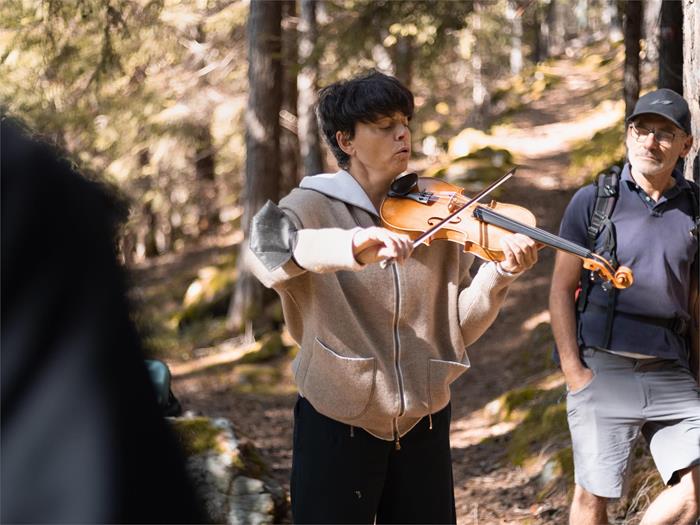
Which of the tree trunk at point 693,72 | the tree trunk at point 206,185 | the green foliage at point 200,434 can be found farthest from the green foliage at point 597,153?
the tree trunk at point 693,72

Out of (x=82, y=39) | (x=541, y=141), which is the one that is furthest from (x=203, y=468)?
(x=541, y=141)

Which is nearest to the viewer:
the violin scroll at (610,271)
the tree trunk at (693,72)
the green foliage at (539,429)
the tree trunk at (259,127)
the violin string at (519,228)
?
the violin string at (519,228)

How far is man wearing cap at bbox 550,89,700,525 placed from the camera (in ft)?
11.8

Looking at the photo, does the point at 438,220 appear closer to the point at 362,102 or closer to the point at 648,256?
the point at 362,102

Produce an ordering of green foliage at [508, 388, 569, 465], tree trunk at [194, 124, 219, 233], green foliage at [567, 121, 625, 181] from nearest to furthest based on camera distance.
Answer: green foliage at [508, 388, 569, 465] < green foliage at [567, 121, 625, 181] < tree trunk at [194, 124, 219, 233]

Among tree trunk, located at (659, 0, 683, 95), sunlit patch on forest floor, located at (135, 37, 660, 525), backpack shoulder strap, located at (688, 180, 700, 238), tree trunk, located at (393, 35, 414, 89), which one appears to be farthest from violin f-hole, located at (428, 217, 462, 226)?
tree trunk, located at (393, 35, 414, 89)

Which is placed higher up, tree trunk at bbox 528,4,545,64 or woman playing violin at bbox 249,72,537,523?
A: tree trunk at bbox 528,4,545,64

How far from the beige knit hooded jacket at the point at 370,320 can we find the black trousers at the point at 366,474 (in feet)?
0.18

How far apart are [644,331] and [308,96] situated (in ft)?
32.5

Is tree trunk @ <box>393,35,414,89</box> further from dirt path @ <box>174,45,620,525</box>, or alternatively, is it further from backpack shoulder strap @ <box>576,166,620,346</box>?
backpack shoulder strap @ <box>576,166,620,346</box>

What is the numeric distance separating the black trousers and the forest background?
200cm

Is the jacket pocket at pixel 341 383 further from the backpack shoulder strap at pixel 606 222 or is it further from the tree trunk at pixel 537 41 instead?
the tree trunk at pixel 537 41

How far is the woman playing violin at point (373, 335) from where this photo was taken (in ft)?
9.96

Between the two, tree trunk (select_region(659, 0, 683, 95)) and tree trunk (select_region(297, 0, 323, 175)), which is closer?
tree trunk (select_region(659, 0, 683, 95))
